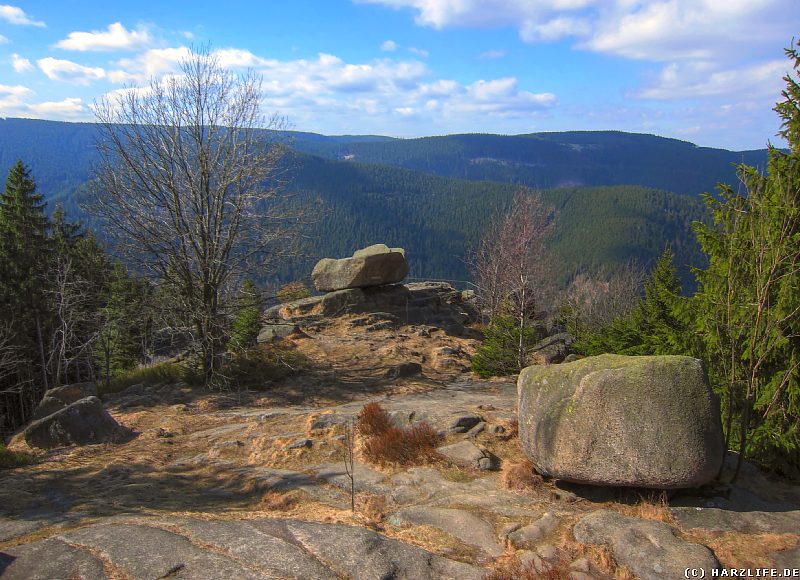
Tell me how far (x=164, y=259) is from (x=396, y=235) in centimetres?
17742

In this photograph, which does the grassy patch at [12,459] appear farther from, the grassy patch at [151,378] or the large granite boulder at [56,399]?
the grassy patch at [151,378]

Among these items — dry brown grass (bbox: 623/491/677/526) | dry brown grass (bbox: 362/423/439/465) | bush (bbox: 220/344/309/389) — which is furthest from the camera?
bush (bbox: 220/344/309/389)

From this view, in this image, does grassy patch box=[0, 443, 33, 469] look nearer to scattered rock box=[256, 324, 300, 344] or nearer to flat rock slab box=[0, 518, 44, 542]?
flat rock slab box=[0, 518, 44, 542]

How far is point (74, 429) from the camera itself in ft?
31.3

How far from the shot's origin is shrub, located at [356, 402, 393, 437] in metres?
8.65

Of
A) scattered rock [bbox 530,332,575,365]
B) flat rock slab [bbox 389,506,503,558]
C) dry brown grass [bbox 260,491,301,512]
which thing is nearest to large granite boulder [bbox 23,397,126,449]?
dry brown grass [bbox 260,491,301,512]

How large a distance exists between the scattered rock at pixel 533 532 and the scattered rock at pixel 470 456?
1.61m

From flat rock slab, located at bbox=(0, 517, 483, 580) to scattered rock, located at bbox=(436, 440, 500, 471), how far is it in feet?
7.75

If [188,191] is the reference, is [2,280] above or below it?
below

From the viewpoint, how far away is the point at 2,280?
25469mm

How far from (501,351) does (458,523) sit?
28.5 ft

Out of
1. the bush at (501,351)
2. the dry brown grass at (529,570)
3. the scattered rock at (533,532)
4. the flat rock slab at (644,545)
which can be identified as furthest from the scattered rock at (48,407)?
the flat rock slab at (644,545)

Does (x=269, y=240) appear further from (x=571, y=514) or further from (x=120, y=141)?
(x=571, y=514)

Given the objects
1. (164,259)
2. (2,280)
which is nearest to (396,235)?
(2,280)
